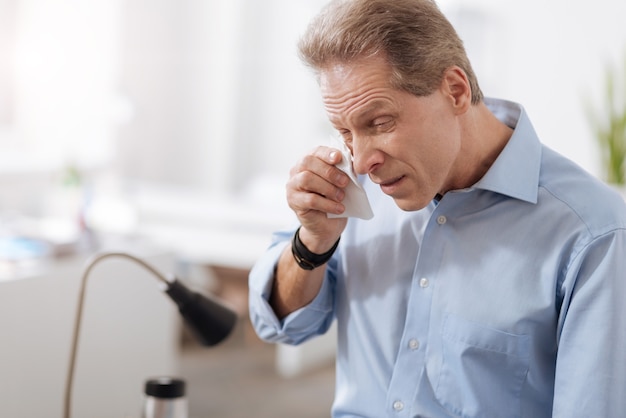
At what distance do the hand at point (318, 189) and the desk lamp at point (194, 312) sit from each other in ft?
0.97

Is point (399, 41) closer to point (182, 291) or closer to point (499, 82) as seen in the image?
point (182, 291)

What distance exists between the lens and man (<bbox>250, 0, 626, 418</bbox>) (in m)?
1.35

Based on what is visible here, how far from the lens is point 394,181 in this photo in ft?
4.66

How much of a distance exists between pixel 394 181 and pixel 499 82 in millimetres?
3709

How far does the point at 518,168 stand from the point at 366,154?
264mm

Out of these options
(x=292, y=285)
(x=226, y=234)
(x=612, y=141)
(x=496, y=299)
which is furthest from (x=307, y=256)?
(x=226, y=234)

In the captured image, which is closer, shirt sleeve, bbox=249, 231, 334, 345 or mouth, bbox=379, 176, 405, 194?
mouth, bbox=379, 176, 405, 194

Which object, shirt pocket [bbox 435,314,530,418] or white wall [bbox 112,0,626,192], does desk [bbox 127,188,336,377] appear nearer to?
white wall [bbox 112,0,626,192]

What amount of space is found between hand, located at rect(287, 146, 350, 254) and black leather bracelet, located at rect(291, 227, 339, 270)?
0.17 ft

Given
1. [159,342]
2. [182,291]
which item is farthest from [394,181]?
[159,342]

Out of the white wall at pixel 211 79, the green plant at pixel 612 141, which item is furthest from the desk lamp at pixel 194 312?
the green plant at pixel 612 141

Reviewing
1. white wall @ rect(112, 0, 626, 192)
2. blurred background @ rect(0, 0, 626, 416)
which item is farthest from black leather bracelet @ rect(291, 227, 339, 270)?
white wall @ rect(112, 0, 626, 192)

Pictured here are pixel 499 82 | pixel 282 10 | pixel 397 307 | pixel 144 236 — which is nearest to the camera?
pixel 397 307

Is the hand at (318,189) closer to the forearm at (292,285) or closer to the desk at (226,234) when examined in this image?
the forearm at (292,285)
